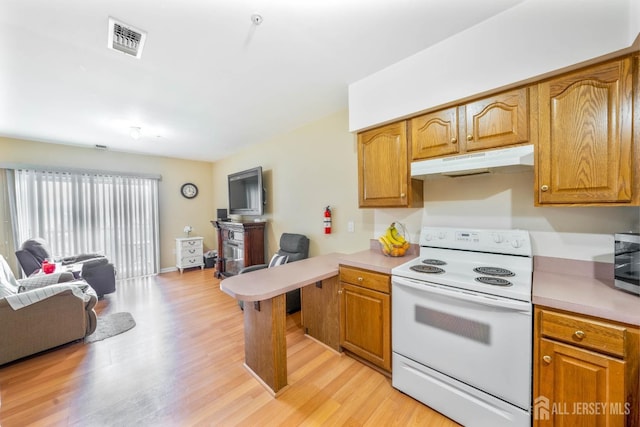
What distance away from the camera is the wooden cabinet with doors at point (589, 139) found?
46.9 inches

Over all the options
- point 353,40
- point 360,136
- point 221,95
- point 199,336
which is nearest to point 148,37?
point 221,95

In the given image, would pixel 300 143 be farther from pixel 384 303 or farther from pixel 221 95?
pixel 384 303

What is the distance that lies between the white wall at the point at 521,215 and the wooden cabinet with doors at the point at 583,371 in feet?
2.12

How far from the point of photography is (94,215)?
4273mm

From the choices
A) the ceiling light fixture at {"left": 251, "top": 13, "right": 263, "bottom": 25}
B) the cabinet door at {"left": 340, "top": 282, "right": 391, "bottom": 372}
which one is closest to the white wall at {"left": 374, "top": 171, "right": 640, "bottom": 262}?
the cabinet door at {"left": 340, "top": 282, "right": 391, "bottom": 372}

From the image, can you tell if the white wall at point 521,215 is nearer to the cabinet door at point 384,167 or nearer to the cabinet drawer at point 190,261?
the cabinet door at point 384,167

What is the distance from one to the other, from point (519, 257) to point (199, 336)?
2945mm

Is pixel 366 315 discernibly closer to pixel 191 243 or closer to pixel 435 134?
pixel 435 134

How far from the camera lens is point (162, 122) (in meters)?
3.11

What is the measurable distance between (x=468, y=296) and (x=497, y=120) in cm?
113

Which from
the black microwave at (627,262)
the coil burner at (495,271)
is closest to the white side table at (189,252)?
the coil burner at (495,271)

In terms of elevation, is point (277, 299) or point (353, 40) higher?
point (353, 40)

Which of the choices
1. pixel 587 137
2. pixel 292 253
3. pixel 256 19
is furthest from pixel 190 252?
pixel 587 137

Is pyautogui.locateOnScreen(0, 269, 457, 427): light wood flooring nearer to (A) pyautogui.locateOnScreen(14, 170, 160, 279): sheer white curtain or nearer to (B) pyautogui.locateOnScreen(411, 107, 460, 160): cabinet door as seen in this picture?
(B) pyautogui.locateOnScreen(411, 107, 460, 160): cabinet door
